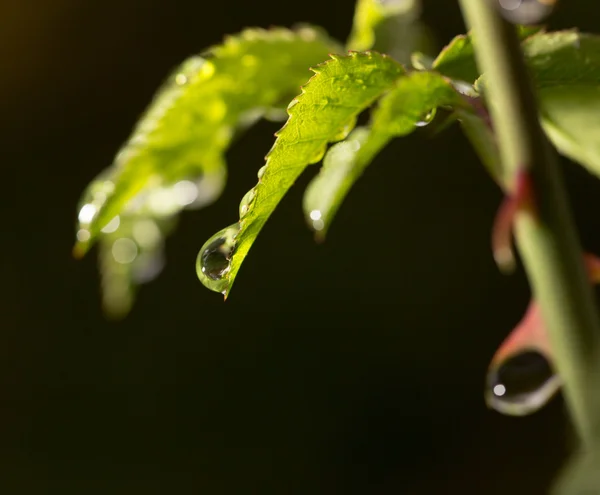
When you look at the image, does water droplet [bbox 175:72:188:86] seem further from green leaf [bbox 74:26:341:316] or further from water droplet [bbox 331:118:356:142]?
water droplet [bbox 331:118:356:142]

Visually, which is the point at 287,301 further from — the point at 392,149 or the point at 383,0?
the point at 383,0

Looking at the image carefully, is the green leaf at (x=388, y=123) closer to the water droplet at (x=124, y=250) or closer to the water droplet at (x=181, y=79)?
the water droplet at (x=181, y=79)

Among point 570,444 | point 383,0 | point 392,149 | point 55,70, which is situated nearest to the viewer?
point 570,444

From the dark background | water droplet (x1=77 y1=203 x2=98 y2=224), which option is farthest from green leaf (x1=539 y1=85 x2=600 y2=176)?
the dark background

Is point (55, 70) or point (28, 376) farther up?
point (55, 70)

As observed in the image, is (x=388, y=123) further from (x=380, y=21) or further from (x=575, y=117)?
(x=380, y=21)

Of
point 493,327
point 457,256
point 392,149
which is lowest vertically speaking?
point 493,327

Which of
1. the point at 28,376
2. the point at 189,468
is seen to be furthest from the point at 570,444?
the point at 28,376
